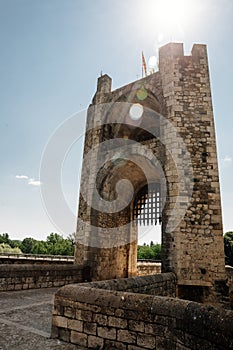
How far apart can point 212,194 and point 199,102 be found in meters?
3.04

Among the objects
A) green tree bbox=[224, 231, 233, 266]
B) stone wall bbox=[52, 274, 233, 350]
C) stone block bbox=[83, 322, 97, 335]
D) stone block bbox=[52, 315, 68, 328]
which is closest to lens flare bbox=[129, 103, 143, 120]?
stone wall bbox=[52, 274, 233, 350]

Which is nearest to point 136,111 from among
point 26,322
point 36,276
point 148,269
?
point 36,276

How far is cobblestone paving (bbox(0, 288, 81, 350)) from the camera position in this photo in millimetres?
2627

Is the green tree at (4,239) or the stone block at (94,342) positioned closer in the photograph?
the stone block at (94,342)

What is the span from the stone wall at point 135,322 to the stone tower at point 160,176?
13.4 feet

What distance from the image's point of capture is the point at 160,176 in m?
7.69

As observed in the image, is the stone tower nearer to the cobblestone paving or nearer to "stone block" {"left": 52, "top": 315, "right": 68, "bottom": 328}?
the cobblestone paving

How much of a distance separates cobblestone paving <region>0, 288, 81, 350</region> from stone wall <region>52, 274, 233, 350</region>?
0.23 meters

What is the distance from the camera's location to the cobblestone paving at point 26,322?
8.62 feet

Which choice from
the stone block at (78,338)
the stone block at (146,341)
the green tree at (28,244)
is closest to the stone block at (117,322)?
the stone block at (146,341)

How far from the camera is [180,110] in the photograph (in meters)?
7.68

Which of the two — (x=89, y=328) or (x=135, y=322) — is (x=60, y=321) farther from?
(x=135, y=322)

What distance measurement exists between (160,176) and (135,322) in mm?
5532

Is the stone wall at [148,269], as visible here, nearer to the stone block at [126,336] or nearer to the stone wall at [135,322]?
the stone wall at [135,322]
